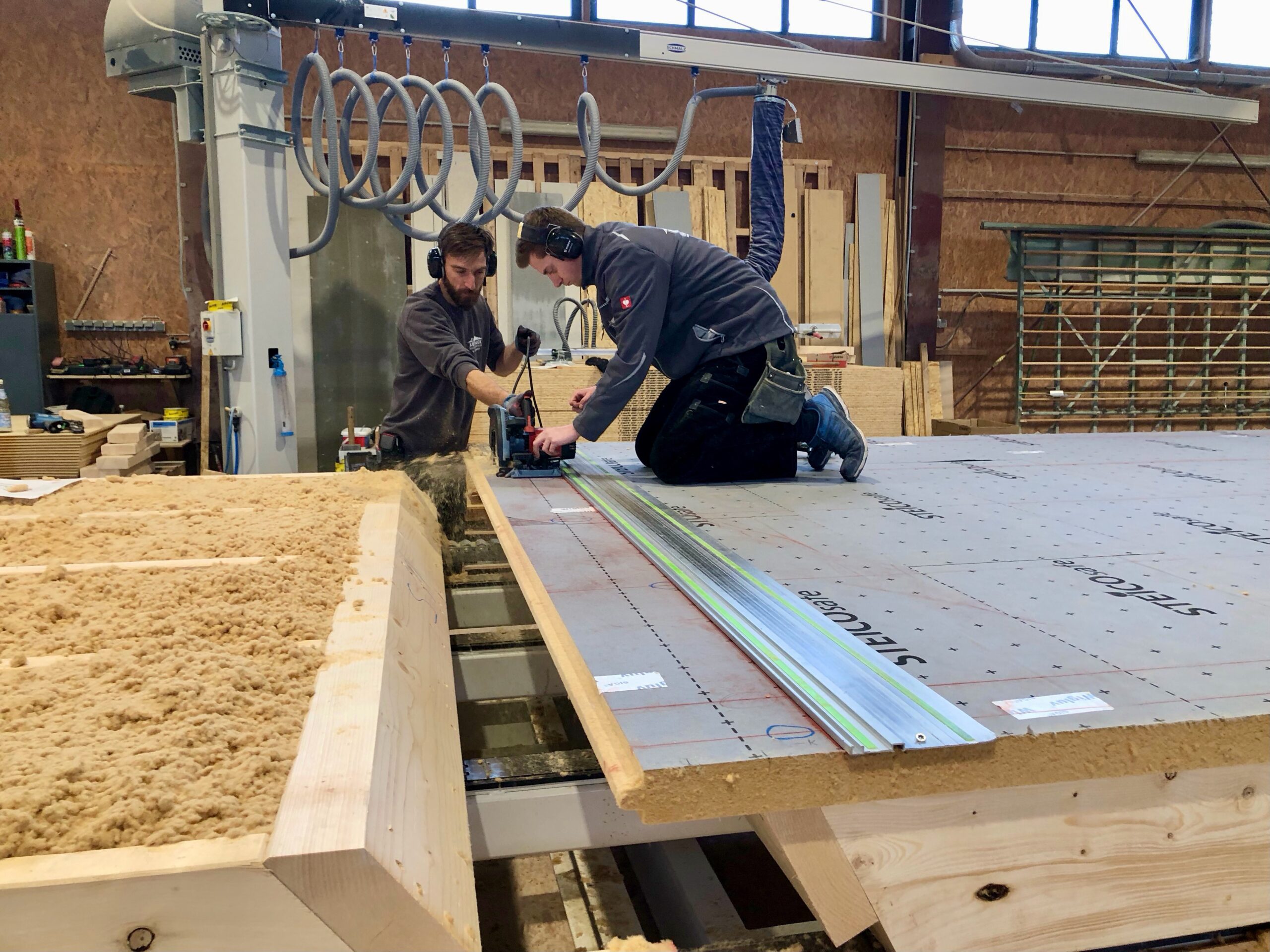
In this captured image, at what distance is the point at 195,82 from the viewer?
4.21 m

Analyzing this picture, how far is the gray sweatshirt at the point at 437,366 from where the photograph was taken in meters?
Answer: 4.02

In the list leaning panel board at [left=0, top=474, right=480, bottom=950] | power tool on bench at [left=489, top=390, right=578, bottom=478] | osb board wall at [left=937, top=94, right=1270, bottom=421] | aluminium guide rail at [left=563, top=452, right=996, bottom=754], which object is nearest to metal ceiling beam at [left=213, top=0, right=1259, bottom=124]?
osb board wall at [left=937, top=94, right=1270, bottom=421]

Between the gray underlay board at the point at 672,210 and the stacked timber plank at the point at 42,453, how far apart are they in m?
4.38

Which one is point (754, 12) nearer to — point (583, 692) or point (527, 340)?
point (527, 340)

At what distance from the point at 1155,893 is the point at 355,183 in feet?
13.3

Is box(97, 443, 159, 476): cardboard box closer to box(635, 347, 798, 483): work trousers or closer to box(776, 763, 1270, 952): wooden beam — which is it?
box(635, 347, 798, 483): work trousers

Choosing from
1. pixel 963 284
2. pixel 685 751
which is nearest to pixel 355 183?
pixel 685 751

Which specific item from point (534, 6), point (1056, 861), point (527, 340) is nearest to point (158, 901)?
point (1056, 861)

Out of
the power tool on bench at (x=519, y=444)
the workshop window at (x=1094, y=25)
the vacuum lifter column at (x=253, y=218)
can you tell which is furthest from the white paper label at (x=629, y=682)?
the workshop window at (x=1094, y=25)

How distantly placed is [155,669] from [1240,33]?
36.1ft

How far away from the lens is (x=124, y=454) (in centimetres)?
573

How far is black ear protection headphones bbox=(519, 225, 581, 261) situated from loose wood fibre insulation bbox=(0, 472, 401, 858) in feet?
3.87

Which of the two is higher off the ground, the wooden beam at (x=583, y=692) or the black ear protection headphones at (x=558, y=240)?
the black ear protection headphones at (x=558, y=240)

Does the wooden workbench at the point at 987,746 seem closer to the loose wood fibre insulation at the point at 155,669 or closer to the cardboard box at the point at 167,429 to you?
the loose wood fibre insulation at the point at 155,669
